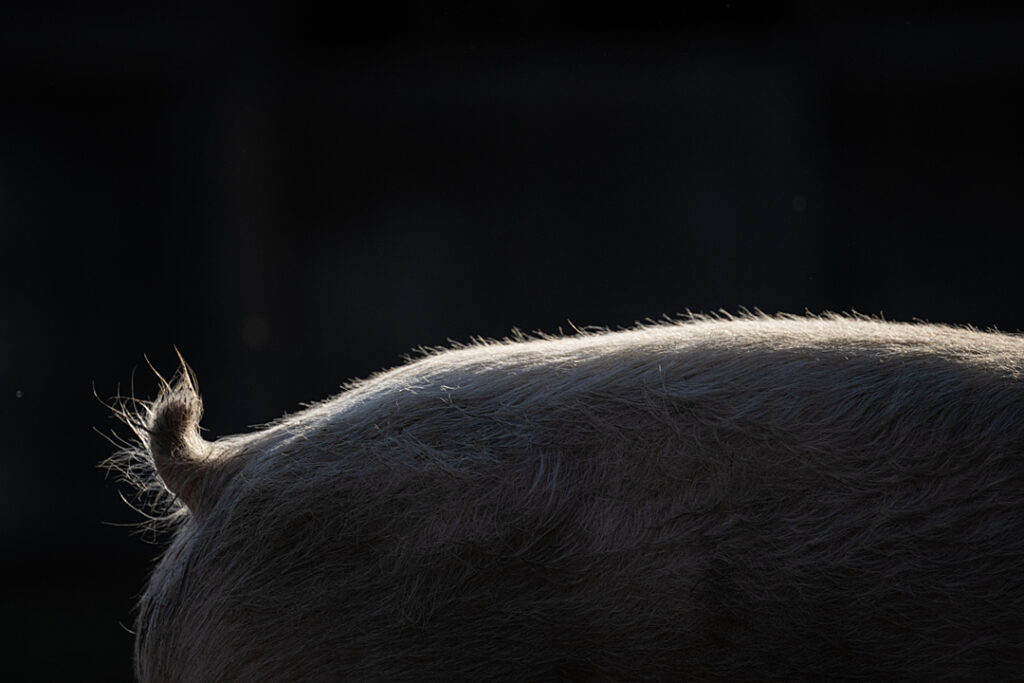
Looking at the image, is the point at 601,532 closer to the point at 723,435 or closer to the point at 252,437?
the point at 723,435

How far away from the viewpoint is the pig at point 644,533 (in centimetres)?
100

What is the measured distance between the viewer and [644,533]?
3.38 ft

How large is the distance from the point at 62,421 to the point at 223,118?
5.54 ft

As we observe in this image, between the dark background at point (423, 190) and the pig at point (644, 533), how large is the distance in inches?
135

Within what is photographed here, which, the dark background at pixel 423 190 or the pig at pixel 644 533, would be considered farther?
the dark background at pixel 423 190

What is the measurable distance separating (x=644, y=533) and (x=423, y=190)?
3.79 metres

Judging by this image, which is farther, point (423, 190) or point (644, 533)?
point (423, 190)

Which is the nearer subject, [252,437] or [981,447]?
[981,447]

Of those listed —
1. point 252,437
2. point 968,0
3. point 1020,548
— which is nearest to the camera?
point 1020,548

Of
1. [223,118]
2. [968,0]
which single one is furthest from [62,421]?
[968,0]

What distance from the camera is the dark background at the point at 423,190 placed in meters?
4.47

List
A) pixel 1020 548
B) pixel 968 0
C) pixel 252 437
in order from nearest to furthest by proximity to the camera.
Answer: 1. pixel 1020 548
2. pixel 252 437
3. pixel 968 0

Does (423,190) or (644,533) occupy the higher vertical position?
(423,190)

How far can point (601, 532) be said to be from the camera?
1.04 m
